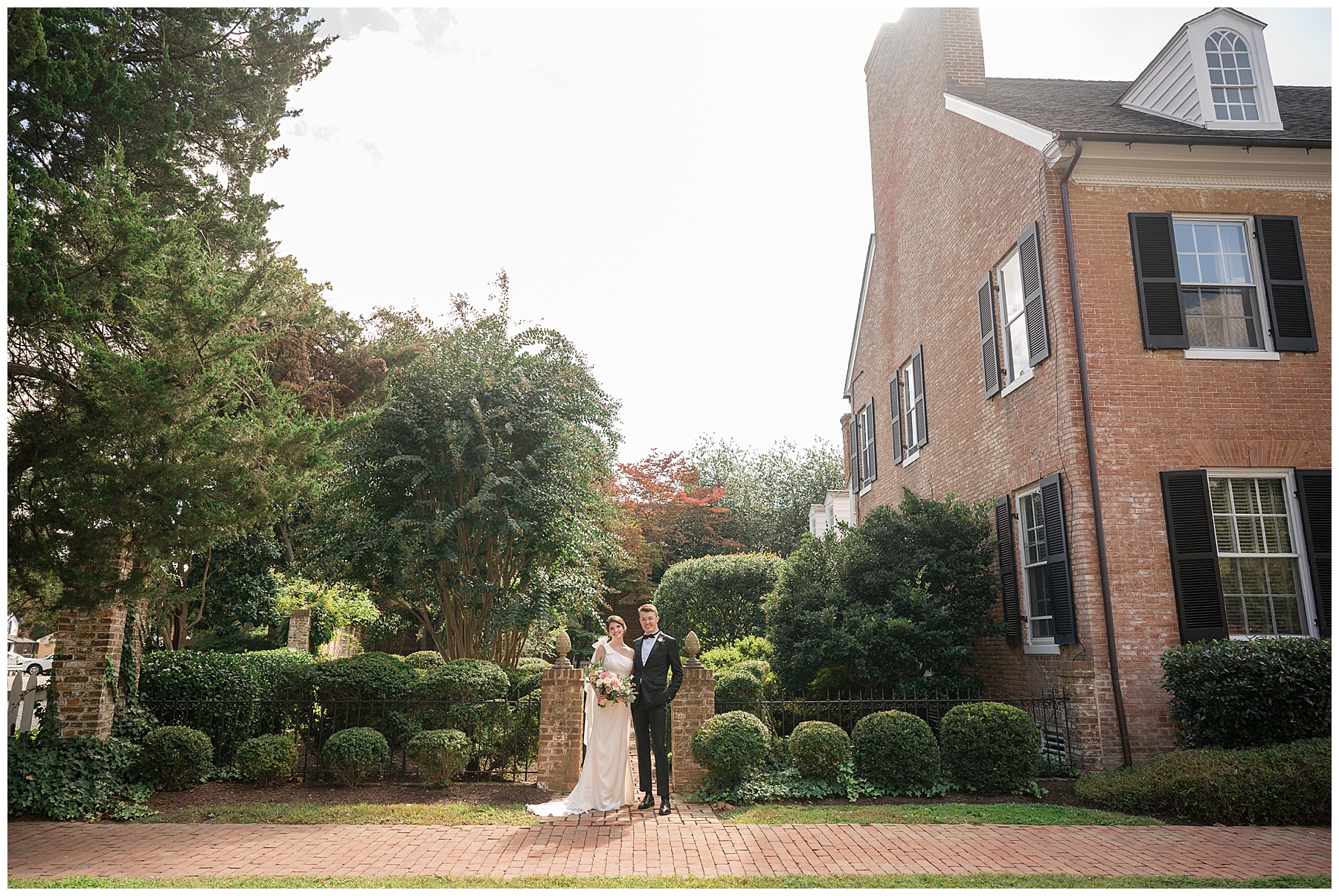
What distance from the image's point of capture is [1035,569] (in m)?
10.6

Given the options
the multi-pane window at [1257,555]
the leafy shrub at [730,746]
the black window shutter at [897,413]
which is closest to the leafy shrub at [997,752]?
the leafy shrub at [730,746]

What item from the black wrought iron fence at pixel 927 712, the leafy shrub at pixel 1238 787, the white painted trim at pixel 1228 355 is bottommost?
the leafy shrub at pixel 1238 787

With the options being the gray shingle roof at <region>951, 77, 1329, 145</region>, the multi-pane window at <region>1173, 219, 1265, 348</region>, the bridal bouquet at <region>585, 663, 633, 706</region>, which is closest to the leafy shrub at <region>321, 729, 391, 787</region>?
the bridal bouquet at <region>585, 663, 633, 706</region>

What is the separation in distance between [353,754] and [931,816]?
6020mm

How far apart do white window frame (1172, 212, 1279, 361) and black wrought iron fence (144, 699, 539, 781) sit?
9.27m

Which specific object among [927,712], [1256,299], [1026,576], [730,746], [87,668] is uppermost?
[1256,299]

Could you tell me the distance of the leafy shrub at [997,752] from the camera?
848cm

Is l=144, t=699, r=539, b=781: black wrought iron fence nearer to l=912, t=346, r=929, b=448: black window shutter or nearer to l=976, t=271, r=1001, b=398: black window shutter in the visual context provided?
l=976, t=271, r=1001, b=398: black window shutter

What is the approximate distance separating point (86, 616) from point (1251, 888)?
1077cm

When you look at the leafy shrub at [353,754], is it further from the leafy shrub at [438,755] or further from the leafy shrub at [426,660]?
the leafy shrub at [426,660]

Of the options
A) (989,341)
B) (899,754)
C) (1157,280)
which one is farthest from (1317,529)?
(899,754)

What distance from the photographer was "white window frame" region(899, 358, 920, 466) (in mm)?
15148

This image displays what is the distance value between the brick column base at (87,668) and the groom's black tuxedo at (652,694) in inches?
217

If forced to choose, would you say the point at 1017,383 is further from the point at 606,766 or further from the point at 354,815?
the point at 354,815
